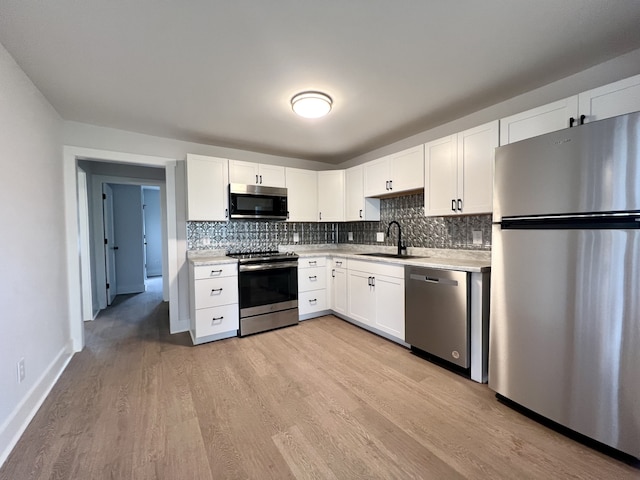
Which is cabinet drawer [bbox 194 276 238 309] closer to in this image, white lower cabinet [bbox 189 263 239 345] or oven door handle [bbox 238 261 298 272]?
white lower cabinet [bbox 189 263 239 345]

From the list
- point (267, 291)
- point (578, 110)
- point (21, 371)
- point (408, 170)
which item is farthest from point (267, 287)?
point (578, 110)

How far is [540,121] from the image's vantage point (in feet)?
6.40

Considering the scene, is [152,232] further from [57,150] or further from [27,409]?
[27,409]

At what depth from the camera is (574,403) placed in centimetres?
149

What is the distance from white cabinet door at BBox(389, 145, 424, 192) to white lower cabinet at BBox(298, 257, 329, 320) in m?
1.37

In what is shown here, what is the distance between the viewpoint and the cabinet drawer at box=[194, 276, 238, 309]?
2.88 m

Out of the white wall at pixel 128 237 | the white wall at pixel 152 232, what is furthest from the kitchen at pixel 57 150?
the white wall at pixel 152 232

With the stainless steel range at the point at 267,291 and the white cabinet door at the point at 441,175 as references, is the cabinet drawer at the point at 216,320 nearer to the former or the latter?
the stainless steel range at the point at 267,291

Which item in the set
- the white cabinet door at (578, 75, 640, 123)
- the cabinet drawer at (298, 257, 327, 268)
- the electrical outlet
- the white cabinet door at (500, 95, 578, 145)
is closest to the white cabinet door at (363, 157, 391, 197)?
the cabinet drawer at (298, 257, 327, 268)

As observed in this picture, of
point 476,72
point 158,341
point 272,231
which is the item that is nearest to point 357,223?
point 272,231

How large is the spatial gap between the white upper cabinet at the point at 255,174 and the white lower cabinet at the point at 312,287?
1128mm

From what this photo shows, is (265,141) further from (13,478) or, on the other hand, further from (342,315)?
(13,478)

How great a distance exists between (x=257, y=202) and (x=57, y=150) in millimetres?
1978

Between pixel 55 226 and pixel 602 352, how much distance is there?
408cm
